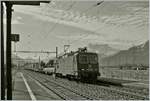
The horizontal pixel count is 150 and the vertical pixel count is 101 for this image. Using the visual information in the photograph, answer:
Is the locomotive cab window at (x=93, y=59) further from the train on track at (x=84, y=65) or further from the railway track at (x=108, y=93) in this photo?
the railway track at (x=108, y=93)

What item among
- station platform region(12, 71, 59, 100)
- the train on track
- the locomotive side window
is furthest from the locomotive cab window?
station platform region(12, 71, 59, 100)

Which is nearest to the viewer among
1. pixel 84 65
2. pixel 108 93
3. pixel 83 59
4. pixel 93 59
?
pixel 108 93

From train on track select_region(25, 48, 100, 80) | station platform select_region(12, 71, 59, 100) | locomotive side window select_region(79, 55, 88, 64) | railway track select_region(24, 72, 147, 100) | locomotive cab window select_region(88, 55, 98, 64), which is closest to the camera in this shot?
railway track select_region(24, 72, 147, 100)

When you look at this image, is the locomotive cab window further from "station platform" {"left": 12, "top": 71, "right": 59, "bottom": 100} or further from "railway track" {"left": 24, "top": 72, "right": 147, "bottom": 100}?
"railway track" {"left": 24, "top": 72, "right": 147, "bottom": 100}

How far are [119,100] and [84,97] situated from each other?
258 cm

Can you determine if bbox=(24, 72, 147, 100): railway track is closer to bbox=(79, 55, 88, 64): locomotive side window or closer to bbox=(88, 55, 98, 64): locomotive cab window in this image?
bbox=(79, 55, 88, 64): locomotive side window

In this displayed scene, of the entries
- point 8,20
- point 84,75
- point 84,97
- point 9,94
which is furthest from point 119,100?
point 84,75

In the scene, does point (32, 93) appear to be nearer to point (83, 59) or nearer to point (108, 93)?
point (108, 93)

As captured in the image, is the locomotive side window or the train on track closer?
the train on track

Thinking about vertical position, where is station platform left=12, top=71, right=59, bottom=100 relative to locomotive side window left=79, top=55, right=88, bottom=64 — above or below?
below

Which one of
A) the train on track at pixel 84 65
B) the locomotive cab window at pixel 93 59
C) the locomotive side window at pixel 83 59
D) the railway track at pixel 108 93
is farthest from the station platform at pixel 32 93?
the locomotive cab window at pixel 93 59

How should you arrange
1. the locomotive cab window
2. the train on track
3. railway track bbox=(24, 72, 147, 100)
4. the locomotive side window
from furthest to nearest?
the locomotive cab window
the locomotive side window
the train on track
railway track bbox=(24, 72, 147, 100)

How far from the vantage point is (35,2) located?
1428cm

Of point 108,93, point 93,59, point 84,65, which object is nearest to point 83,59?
point 84,65
